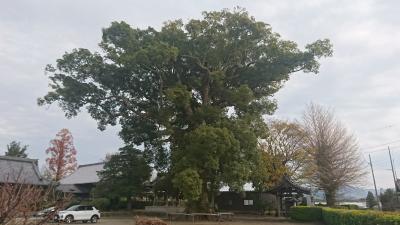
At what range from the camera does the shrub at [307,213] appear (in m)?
32.7

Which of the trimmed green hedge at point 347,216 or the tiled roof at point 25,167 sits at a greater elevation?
the tiled roof at point 25,167

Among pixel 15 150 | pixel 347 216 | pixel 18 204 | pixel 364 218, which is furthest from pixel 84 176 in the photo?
pixel 18 204

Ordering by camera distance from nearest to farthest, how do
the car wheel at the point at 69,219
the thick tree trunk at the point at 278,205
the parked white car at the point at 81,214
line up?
the car wheel at the point at 69,219 → the parked white car at the point at 81,214 → the thick tree trunk at the point at 278,205

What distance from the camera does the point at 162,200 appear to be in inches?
1941

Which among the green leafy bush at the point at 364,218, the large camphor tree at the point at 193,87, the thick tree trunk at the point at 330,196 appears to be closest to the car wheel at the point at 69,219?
the large camphor tree at the point at 193,87

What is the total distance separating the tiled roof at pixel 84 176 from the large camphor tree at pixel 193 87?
48.1 ft

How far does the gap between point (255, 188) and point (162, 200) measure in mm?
13555

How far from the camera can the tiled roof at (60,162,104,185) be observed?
51.8 m

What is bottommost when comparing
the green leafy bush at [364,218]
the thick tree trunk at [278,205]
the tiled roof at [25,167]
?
the green leafy bush at [364,218]

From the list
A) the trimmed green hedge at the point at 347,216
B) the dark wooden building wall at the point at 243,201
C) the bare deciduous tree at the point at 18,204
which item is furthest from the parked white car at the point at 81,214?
the bare deciduous tree at the point at 18,204

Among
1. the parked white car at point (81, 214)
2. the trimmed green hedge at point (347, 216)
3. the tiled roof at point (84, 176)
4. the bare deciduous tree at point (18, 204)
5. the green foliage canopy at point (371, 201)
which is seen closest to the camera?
the bare deciduous tree at point (18, 204)

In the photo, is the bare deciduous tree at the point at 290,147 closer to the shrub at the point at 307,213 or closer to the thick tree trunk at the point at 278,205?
the thick tree trunk at the point at 278,205

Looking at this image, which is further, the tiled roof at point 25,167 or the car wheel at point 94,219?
the tiled roof at point 25,167

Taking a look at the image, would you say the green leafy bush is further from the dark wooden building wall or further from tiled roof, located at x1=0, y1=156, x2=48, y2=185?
tiled roof, located at x1=0, y1=156, x2=48, y2=185
